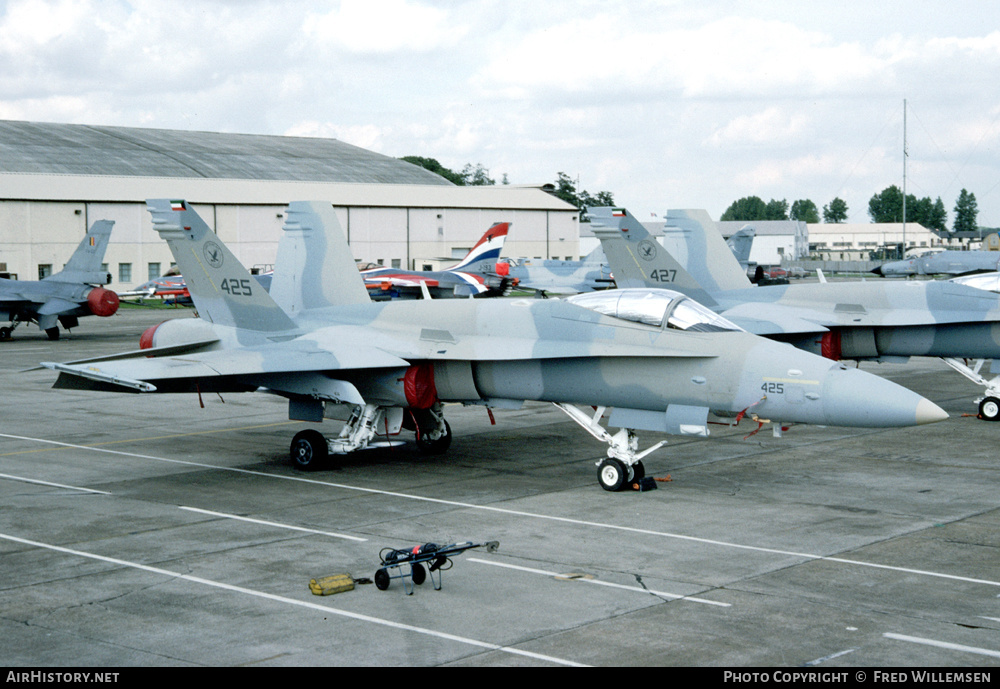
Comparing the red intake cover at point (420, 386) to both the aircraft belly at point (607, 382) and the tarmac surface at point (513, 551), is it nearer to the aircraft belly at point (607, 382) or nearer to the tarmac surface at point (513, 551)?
the aircraft belly at point (607, 382)

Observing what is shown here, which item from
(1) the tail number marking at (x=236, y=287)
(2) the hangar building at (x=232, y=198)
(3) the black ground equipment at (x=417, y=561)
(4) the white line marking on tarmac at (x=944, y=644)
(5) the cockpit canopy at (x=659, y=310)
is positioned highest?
(2) the hangar building at (x=232, y=198)

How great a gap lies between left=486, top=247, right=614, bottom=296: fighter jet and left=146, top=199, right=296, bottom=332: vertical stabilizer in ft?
111

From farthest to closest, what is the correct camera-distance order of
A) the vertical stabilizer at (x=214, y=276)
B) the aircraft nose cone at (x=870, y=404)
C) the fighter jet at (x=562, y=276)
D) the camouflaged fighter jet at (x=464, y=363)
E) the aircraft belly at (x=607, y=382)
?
1. the fighter jet at (x=562, y=276)
2. the vertical stabilizer at (x=214, y=276)
3. the aircraft belly at (x=607, y=382)
4. the camouflaged fighter jet at (x=464, y=363)
5. the aircraft nose cone at (x=870, y=404)

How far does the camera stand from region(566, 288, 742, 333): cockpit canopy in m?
13.9

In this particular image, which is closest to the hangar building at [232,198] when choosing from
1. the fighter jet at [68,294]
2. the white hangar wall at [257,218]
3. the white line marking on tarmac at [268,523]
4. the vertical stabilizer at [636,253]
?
the white hangar wall at [257,218]

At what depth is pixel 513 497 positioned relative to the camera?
13805mm

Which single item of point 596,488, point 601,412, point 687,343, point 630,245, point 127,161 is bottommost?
point 596,488

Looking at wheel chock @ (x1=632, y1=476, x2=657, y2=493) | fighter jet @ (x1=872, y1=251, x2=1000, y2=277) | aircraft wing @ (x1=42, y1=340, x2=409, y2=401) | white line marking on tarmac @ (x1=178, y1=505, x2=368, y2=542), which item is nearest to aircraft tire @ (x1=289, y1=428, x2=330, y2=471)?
aircraft wing @ (x1=42, y1=340, x2=409, y2=401)

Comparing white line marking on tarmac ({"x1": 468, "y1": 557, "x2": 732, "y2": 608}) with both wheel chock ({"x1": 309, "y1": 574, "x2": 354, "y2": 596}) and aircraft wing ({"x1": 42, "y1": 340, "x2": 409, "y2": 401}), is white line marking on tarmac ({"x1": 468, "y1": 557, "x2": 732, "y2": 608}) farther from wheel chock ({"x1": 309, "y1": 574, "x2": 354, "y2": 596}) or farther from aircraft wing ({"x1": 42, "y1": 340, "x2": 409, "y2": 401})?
aircraft wing ({"x1": 42, "y1": 340, "x2": 409, "y2": 401})

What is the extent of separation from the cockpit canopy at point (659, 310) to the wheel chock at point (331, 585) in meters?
5.97

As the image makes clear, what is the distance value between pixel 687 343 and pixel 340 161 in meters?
67.8

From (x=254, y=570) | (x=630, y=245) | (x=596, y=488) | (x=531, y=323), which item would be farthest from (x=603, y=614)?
(x=630, y=245)

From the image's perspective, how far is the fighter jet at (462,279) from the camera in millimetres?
50000
